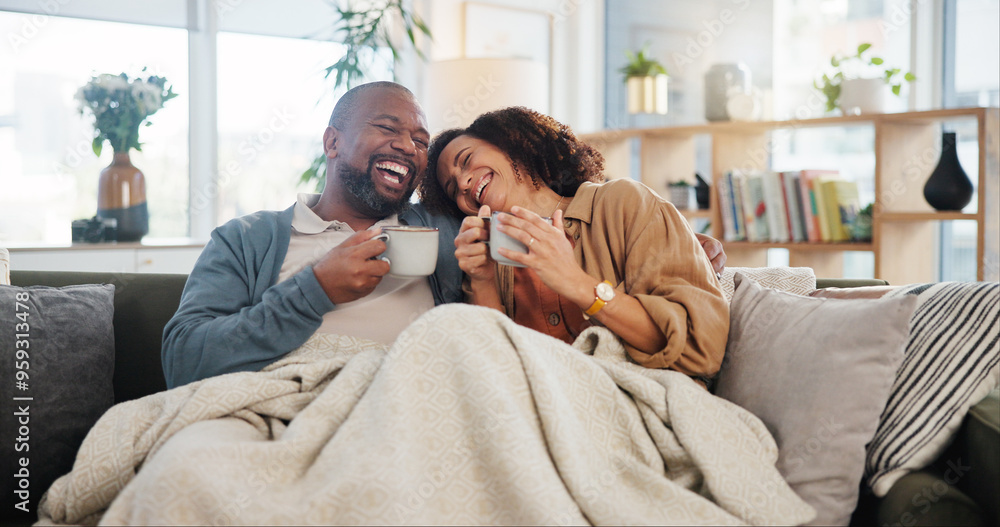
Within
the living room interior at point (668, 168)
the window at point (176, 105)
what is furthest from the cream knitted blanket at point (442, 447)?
the window at point (176, 105)

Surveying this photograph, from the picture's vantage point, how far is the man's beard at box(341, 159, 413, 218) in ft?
6.11

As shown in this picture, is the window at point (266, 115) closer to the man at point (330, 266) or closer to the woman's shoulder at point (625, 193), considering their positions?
the man at point (330, 266)

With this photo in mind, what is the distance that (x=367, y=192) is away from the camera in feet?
6.14

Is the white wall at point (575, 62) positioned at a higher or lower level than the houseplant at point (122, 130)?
higher

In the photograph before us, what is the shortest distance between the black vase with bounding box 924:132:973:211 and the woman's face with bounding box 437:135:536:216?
1.89 metres

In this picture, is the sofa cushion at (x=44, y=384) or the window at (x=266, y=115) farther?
the window at (x=266, y=115)

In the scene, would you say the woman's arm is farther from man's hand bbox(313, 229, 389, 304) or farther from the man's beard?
the man's beard

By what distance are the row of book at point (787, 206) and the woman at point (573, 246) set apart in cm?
168

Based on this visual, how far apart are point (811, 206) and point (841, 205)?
0.12 metres

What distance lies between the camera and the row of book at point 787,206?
10.6 ft

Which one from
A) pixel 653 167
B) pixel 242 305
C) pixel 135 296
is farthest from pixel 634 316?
pixel 653 167

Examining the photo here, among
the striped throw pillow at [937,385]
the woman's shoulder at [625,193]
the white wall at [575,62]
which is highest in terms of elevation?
the white wall at [575,62]

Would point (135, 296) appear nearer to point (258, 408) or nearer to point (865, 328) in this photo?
point (258, 408)

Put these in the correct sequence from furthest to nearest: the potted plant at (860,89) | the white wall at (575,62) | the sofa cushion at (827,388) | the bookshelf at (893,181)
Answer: the white wall at (575,62) → the potted plant at (860,89) → the bookshelf at (893,181) → the sofa cushion at (827,388)
